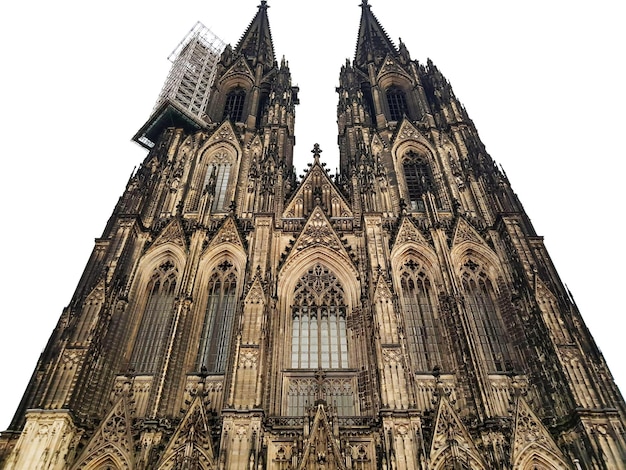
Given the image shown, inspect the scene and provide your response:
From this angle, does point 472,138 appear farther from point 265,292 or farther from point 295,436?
point 295,436

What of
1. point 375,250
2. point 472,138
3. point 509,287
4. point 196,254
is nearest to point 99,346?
point 196,254

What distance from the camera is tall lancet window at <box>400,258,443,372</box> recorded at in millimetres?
17156

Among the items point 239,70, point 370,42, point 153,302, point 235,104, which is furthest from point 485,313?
point 370,42

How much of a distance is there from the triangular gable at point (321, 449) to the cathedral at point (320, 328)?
63mm

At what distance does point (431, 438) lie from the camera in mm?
14492

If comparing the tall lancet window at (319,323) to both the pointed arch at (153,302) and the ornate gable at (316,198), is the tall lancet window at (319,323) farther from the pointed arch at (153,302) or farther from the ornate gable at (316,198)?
the pointed arch at (153,302)

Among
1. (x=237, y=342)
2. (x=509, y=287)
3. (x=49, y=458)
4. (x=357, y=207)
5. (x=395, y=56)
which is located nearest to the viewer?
(x=49, y=458)

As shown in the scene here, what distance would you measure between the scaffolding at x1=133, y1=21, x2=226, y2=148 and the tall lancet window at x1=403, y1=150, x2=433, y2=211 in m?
12.0

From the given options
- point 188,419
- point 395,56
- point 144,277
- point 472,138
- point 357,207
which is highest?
point 395,56

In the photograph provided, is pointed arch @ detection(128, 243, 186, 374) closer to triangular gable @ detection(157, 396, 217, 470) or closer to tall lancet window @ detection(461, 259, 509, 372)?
triangular gable @ detection(157, 396, 217, 470)

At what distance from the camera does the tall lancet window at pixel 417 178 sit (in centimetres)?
2305

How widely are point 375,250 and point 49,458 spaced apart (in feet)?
41.2

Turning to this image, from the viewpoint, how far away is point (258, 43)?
119 ft

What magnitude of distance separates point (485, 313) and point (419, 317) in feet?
8.49
